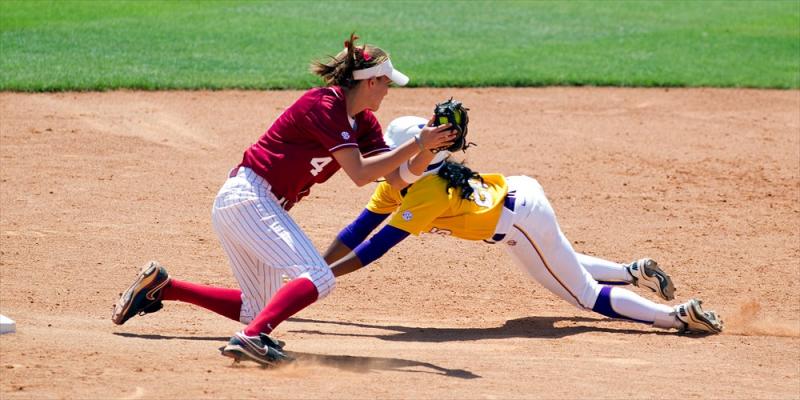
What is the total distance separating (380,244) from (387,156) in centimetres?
88

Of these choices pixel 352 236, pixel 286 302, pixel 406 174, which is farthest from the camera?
pixel 352 236

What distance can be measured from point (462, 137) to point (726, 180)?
5.41m

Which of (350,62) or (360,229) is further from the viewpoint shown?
(360,229)

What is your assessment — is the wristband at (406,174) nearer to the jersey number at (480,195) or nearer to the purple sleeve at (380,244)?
the purple sleeve at (380,244)

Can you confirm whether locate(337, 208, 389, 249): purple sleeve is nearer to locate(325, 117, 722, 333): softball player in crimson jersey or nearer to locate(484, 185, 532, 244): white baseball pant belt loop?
locate(325, 117, 722, 333): softball player in crimson jersey

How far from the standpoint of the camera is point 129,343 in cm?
557

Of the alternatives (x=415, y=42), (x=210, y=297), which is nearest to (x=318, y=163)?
(x=210, y=297)

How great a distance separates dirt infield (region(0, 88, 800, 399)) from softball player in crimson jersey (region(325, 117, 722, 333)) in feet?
0.59

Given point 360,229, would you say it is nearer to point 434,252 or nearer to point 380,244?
point 380,244

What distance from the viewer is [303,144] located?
5.48 m

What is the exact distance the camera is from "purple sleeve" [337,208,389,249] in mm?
6531

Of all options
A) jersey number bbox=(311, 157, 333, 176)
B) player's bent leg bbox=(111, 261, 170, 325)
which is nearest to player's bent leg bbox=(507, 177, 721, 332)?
jersey number bbox=(311, 157, 333, 176)

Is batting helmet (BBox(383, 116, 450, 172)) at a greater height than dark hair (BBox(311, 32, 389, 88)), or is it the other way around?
dark hair (BBox(311, 32, 389, 88))

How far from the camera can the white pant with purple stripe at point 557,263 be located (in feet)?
20.8
